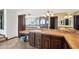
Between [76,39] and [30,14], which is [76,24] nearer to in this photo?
[76,39]

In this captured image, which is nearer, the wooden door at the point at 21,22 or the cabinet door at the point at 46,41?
the wooden door at the point at 21,22

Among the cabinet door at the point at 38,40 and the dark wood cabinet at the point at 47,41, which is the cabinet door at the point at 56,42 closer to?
the dark wood cabinet at the point at 47,41

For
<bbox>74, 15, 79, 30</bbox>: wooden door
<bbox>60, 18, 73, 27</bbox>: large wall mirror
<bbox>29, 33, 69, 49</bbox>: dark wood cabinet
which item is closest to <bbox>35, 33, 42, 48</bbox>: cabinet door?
<bbox>29, 33, 69, 49</bbox>: dark wood cabinet

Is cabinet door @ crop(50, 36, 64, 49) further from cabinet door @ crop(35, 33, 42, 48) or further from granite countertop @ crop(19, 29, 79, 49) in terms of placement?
cabinet door @ crop(35, 33, 42, 48)

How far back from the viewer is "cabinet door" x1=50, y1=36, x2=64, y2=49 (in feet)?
7.88

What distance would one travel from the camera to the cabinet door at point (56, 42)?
2.40 metres

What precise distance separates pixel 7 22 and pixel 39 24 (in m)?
0.57

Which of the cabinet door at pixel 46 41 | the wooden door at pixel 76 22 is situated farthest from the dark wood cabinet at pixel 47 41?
the wooden door at pixel 76 22

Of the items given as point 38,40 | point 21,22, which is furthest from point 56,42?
point 21,22

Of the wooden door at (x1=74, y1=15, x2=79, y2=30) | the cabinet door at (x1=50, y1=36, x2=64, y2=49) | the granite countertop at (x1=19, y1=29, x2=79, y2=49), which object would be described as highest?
the wooden door at (x1=74, y1=15, x2=79, y2=30)

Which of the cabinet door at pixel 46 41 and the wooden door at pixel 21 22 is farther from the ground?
the wooden door at pixel 21 22

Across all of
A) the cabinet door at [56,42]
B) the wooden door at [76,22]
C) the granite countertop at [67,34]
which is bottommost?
the cabinet door at [56,42]

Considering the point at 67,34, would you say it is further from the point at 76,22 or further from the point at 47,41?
the point at 47,41
